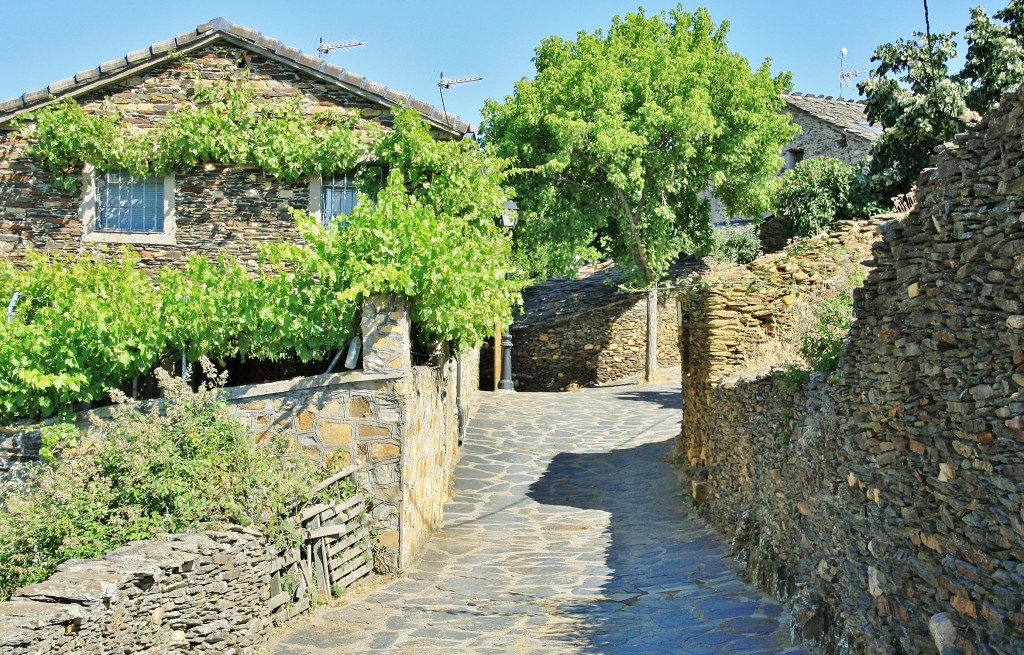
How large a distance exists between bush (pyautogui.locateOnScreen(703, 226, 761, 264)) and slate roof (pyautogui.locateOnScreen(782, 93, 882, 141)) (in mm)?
4662

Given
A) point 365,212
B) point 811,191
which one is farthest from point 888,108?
point 365,212

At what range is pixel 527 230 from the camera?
76.0 feet

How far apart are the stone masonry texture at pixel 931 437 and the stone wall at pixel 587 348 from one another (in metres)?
17.6

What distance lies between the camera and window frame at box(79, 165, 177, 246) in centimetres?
1278

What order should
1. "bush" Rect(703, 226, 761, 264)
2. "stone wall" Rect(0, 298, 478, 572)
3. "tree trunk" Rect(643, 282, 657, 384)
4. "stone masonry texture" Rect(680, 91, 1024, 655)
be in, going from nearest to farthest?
1. "stone masonry texture" Rect(680, 91, 1024, 655)
2. "stone wall" Rect(0, 298, 478, 572)
3. "tree trunk" Rect(643, 282, 657, 384)
4. "bush" Rect(703, 226, 761, 264)

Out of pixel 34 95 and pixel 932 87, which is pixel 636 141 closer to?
pixel 932 87

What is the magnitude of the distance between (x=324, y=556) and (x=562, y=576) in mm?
2573

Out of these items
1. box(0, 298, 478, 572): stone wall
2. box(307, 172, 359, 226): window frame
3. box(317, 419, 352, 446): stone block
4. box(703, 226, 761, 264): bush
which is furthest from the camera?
box(703, 226, 761, 264): bush

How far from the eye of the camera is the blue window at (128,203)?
42.3 feet

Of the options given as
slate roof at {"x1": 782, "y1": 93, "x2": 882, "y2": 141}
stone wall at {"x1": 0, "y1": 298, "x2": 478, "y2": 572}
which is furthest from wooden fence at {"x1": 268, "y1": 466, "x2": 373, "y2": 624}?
slate roof at {"x1": 782, "y1": 93, "x2": 882, "y2": 141}

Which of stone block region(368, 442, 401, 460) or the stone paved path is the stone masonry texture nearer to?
the stone paved path

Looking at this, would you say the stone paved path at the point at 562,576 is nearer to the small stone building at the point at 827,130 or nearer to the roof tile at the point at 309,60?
the roof tile at the point at 309,60

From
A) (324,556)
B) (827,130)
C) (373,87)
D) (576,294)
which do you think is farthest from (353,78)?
(827,130)

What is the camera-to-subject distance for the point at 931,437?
4922mm
